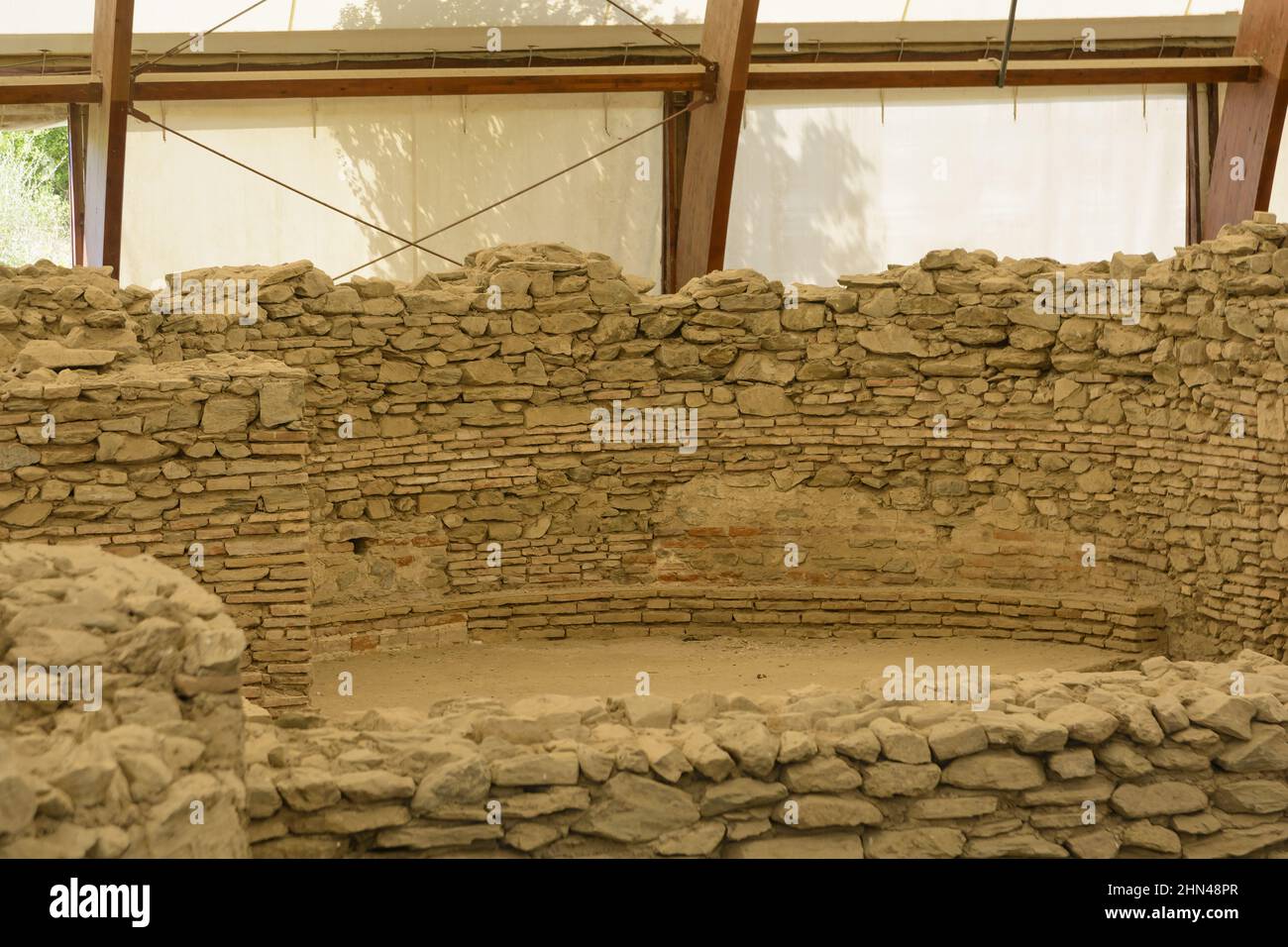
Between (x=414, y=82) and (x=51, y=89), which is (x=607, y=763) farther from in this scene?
(x=51, y=89)

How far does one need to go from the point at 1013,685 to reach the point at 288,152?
8520 mm

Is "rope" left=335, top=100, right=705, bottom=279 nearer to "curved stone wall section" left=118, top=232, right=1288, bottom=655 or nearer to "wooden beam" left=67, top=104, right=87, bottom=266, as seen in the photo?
"curved stone wall section" left=118, top=232, right=1288, bottom=655

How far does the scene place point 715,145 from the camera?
12352mm

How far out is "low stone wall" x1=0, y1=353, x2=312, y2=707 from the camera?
24.1 feet

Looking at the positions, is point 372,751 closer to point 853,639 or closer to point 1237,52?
point 853,639

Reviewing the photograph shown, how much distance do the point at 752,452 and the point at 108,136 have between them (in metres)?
5.35

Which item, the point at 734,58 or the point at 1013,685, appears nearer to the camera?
the point at 1013,685

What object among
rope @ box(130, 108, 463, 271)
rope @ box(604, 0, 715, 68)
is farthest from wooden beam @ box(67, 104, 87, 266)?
rope @ box(604, 0, 715, 68)

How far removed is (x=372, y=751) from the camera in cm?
513

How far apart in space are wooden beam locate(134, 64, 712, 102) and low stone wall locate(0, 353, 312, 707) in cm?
473

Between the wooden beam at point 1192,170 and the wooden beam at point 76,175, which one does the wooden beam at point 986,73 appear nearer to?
the wooden beam at point 1192,170

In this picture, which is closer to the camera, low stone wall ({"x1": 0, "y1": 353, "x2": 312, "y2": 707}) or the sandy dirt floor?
low stone wall ({"x1": 0, "y1": 353, "x2": 312, "y2": 707})

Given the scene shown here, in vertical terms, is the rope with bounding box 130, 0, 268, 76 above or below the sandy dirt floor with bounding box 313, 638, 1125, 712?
above
